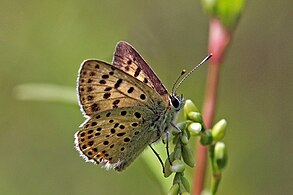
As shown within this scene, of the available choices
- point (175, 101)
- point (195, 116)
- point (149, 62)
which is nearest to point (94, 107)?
point (175, 101)

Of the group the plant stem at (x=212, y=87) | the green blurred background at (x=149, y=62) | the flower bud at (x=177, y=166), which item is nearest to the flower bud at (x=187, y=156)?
the flower bud at (x=177, y=166)

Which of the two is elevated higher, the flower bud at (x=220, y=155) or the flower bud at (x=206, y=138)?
the flower bud at (x=206, y=138)

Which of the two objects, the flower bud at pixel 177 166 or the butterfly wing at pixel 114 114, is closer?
the flower bud at pixel 177 166

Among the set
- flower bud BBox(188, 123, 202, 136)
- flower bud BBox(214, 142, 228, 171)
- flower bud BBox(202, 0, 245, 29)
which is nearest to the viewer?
flower bud BBox(188, 123, 202, 136)

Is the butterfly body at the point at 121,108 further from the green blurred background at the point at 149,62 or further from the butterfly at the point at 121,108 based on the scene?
the green blurred background at the point at 149,62

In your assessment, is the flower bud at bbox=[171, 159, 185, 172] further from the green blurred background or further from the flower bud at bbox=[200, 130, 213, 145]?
the green blurred background

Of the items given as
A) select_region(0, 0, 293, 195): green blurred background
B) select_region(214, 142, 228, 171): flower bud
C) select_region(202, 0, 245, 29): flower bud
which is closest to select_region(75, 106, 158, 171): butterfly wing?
select_region(214, 142, 228, 171): flower bud
